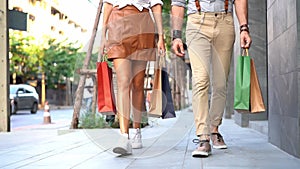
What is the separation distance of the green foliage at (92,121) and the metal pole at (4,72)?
137 centimetres

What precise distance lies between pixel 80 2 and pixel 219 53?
4701 mm

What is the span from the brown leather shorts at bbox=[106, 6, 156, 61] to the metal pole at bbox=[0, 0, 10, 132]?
4362 mm

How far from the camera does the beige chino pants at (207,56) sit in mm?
3949

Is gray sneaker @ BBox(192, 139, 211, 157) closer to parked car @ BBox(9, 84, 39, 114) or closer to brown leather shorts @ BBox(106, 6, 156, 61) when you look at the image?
brown leather shorts @ BBox(106, 6, 156, 61)

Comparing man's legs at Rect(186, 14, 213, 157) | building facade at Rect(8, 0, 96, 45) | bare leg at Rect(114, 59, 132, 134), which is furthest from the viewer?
building facade at Rect(8, 0, 96, 45)

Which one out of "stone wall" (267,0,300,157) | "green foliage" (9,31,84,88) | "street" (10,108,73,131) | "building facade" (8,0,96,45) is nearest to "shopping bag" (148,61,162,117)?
"stone wall" (267,0,300,157)

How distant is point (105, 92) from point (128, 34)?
23.6 inches

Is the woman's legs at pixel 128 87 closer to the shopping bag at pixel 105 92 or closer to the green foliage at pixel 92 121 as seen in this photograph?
the shopping bag at pixel 105 92

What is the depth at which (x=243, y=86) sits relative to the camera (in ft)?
12.6

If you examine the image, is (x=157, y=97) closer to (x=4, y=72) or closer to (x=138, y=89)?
(x=138, y=89)

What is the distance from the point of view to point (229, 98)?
10.6m

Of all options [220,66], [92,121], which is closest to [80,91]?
[92,121]

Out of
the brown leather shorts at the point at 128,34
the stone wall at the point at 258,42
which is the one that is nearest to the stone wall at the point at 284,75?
the brown leather shorts at the point at 128,34

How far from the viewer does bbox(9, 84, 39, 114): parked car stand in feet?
71.4
